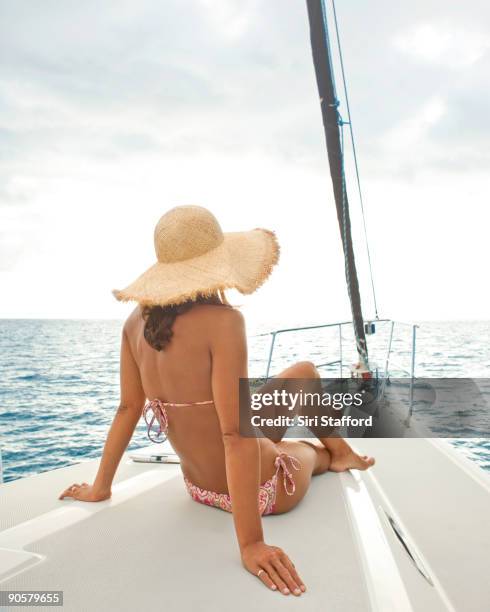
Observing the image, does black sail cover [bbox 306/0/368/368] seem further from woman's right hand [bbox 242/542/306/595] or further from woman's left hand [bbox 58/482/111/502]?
woman's right hand [bbox 242/542/306/595]

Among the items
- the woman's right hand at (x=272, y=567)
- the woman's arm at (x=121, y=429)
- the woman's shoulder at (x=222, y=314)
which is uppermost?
the woman's shoulder at (x=222, y=314)

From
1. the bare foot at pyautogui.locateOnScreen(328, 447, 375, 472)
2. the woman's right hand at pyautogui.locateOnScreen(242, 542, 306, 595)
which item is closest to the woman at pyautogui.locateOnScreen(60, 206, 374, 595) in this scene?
the woman's right hand at pyautogui.locateOnScreen(242, 542, 306, 595)

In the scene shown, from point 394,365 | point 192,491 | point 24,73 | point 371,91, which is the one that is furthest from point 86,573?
point 24,73

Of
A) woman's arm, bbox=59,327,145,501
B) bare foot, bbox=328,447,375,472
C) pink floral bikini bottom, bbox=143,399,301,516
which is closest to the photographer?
pink floral bikini bottom, bbox=143,399,301,516

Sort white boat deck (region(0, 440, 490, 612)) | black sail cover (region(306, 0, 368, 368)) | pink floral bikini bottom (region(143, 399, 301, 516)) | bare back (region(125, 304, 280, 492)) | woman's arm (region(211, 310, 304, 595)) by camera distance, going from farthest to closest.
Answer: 1. black sail cover (region(306, 0, 368, 368))
2. pink floral bikini bottom (region(143, 399, 301, 516))
3. bare back (region(125, 304, 280, 492))
4. woman's arm (region(211, 310, 304, 595))
5. white boat deck (region(0, 440, 490, 612))

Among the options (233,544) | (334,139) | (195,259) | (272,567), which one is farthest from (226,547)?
(334,139)

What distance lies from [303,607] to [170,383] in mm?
596

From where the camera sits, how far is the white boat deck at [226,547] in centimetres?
97

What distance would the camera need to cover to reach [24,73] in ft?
35.9

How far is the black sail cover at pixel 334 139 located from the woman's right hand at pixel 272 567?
278cm

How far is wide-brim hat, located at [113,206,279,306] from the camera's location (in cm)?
119

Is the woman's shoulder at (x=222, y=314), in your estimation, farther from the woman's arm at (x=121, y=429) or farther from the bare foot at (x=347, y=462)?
the bare foot at (x=347, y=462)

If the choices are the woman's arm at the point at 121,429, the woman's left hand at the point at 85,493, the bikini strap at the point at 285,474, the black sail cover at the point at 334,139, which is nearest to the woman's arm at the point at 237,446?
the bikini strap at the point at 285,474

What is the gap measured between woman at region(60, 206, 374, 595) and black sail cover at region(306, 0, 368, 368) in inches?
92.5
